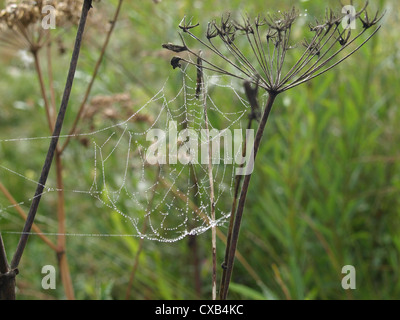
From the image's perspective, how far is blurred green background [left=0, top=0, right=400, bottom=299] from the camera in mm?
1920

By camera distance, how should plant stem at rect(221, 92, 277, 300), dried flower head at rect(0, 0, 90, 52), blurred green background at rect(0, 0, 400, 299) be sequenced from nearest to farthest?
plant stem at rect(221, 92, 277, 300) < dried flower head at rect(0, 0, 90, 52) < blurred green background at rect(0, 0, 400, 299)

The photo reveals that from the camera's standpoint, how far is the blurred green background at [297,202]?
192cm

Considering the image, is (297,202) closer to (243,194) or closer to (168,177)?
(168,177)

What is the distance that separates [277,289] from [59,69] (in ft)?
12.0

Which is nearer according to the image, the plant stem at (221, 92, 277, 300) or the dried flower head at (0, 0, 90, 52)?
the plant stem at (221, 92, 277, 300)

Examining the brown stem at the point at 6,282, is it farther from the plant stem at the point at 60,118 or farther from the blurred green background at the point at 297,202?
the blurred green background at the point at 297,202

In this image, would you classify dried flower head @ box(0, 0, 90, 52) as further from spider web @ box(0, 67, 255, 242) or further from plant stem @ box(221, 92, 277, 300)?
plant stem @ box(221, 92, 277, 300)

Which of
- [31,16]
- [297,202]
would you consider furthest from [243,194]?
[297,202]

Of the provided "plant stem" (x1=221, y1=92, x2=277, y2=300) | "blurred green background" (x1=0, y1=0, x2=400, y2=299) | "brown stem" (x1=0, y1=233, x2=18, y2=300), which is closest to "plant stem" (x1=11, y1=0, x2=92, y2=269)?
"brown stem" (x1=0, y1=233, x2=18, y2=300)

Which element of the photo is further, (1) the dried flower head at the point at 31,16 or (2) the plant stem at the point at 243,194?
(1) the dried flower head at the point at 31,16

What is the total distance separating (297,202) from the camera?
2029mm

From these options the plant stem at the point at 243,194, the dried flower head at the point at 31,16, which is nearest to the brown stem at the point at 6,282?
the plant stem at the point at 243,194
